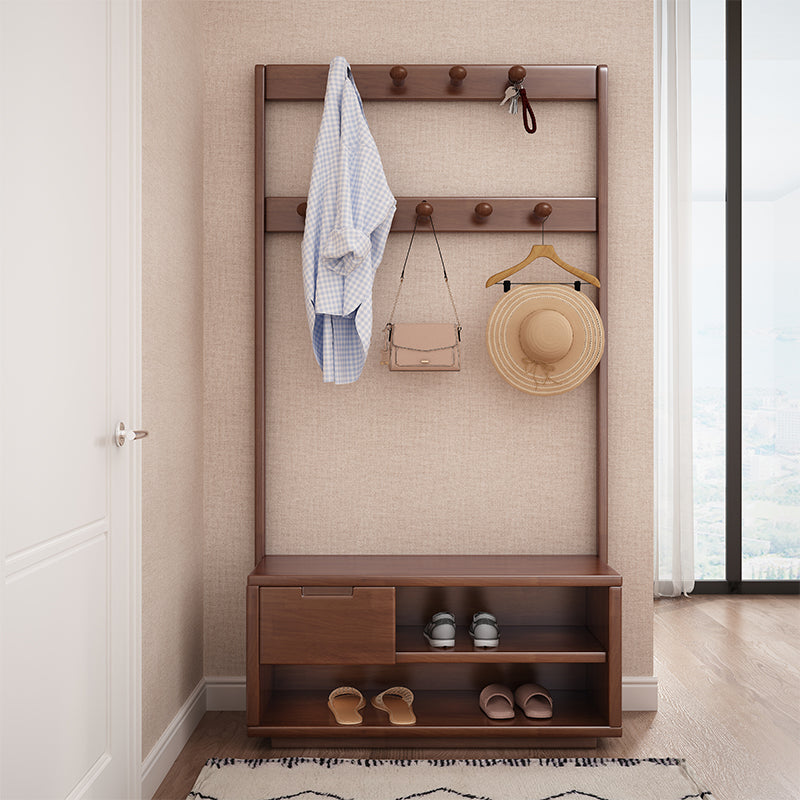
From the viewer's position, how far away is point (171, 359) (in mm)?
2100

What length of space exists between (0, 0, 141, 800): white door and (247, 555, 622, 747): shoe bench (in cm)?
45

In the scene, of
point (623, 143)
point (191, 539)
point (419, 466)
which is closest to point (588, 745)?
point (419, 466)

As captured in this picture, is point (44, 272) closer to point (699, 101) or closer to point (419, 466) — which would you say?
point (419, 466)

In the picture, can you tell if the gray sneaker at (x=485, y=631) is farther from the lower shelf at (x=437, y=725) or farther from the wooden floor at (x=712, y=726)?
the wooden floor at (x=712, y=726)

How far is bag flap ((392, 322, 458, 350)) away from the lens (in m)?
2.26

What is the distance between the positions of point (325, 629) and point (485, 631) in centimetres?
48

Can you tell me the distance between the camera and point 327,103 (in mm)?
2205

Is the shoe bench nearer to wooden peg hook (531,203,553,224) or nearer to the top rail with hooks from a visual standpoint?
wooden peg hook (531,203,553,224)

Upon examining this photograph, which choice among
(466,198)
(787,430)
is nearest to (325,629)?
(466,198)

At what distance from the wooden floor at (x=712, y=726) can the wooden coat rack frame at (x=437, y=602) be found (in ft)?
0.34

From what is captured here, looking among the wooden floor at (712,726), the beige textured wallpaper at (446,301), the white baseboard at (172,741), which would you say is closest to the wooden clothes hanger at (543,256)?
the beige textured wallpaper at (446,301)

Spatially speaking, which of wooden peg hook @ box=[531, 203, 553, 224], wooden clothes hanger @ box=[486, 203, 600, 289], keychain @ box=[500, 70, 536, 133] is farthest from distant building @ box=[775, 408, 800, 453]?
keychain @ box=[500, 70, 536, 133]

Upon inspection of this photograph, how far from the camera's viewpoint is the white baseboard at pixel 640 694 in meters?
2.42

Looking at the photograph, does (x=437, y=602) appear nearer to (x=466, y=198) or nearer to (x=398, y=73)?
(x=466, y=198)
